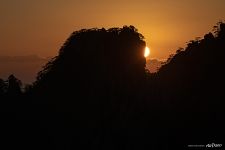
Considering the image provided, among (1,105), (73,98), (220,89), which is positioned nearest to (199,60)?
(220,89)

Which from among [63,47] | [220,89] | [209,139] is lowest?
[209,139]

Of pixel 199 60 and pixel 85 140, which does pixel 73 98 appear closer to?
pixel 85 140

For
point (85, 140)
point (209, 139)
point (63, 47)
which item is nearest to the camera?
point (209, 139)

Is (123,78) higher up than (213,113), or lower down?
higher up

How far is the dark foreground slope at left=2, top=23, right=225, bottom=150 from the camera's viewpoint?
119 feet

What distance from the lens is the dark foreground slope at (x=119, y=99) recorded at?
119 ft

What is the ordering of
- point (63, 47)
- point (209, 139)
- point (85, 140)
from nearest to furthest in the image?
point (209, 139) → point (85, 140) → point (63, 47)

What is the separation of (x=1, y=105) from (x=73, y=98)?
20.0 ft

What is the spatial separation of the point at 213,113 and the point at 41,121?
12350 millimetres

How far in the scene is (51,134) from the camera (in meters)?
38.8

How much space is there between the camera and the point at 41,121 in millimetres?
39719

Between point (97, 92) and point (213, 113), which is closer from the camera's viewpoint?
point (213, 113)

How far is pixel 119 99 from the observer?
38.2 m

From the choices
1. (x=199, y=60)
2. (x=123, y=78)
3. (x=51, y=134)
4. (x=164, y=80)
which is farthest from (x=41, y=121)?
(x=199, y=60)
